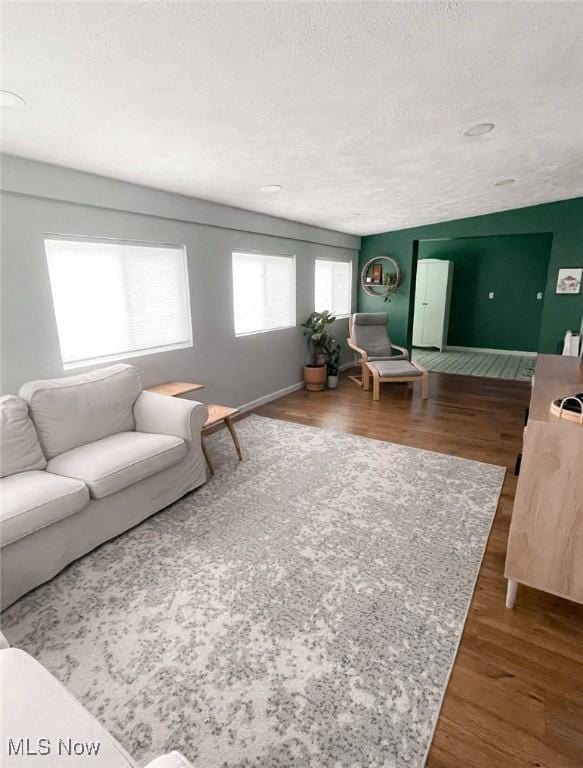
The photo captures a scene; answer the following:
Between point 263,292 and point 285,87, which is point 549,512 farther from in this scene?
point 263,292

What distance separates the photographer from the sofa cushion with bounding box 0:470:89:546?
5.51ft

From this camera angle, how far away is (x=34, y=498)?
1.79 m

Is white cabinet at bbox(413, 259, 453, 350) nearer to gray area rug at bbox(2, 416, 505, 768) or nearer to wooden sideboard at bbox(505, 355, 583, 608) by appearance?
gray area rug at bbox(2, 416, 505, 768)

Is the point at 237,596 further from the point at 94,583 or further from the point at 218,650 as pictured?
the point at 94,583

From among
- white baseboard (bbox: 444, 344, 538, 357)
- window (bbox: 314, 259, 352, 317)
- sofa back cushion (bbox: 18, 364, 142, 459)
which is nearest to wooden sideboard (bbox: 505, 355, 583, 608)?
sofa back cushion (bbox: 18, 364, 142, 459)

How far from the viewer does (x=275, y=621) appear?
1655 mm

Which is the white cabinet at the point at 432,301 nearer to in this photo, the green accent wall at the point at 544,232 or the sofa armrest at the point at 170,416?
the green accent wall at the point at 544,232

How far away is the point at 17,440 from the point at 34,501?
18.5 inches

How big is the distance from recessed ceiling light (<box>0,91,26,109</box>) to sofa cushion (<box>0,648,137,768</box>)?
1.97 m

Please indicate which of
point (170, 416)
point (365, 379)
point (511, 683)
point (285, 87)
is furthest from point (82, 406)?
point (365, 379)

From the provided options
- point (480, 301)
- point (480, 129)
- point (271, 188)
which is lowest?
point (480, 301)

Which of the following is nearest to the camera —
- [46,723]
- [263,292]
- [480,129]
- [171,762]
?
[171,762]

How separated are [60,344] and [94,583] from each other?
5.21 ft

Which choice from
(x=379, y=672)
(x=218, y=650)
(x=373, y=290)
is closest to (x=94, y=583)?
(x=218, y=650)
